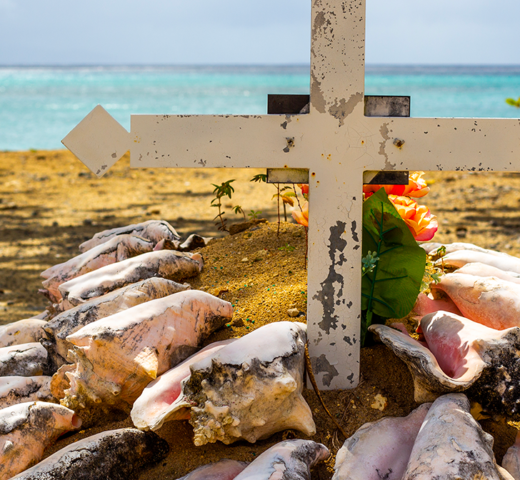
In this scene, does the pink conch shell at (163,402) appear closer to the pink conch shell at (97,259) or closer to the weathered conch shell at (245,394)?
the weathered conch shell at (245,394)

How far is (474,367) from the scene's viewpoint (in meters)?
1.54

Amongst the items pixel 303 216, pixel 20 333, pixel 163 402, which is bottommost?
pixel 20 333

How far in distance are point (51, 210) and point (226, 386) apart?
6.21 metres

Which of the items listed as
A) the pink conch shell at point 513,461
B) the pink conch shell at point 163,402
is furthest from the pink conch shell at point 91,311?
the pink conch shell at point 513,461

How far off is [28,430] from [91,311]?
0.45m

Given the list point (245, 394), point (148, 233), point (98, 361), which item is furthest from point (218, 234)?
point (245, 394)

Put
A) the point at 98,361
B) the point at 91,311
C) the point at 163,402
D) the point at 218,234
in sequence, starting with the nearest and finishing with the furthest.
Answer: the point at 163,402 → the point at 98,361 → the point at 91,311 → the point at 218,234

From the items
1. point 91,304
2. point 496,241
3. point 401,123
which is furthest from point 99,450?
point 496,241

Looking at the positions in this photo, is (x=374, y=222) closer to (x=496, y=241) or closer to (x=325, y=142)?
(x=325, y=142)

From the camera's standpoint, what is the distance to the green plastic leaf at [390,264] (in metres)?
1.82

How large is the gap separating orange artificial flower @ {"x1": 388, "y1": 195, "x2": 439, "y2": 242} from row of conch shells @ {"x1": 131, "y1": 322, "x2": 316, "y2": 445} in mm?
623

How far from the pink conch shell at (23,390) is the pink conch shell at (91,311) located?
10cm

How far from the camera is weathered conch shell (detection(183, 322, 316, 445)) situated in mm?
1435

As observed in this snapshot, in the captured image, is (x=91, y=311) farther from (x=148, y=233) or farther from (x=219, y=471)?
(x=148, y=233)
